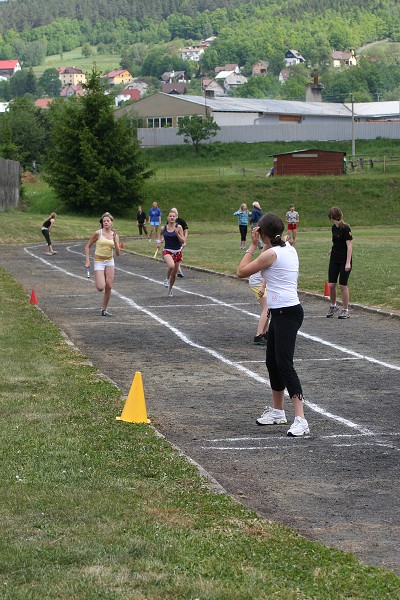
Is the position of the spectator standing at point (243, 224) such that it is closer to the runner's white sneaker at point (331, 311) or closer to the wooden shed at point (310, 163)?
the runner's white sneaker at point (331, 311)

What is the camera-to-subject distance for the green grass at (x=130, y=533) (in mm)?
5395

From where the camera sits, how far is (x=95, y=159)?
67.1 metres

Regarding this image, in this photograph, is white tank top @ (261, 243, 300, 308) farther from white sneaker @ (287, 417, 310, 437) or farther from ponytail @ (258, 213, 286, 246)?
white sneaker @ (287, 417, 310, 437)

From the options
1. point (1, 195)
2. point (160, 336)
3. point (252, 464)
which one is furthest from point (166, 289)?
point (1, 195)

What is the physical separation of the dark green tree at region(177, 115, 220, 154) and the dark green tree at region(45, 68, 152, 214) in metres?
24.4

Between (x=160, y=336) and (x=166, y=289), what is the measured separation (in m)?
7.96

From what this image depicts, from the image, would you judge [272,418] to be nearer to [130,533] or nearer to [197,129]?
[130,533]

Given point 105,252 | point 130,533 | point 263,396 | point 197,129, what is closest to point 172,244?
point 105,252

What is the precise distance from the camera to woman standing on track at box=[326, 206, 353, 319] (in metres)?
18.7

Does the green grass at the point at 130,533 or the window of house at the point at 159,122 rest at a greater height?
the window of house at the point at 159,122

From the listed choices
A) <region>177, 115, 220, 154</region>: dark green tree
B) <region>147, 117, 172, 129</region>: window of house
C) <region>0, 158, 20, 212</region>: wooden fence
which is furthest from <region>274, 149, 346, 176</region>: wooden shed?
<region>147, 117, 172, 129</region>: window of house

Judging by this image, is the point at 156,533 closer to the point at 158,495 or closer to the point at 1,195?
the point at 158,495

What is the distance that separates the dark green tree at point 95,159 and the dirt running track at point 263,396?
140 ft

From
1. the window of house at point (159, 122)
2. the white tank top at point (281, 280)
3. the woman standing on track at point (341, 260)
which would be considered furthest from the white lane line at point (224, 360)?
the window of house at point (159, 122)
